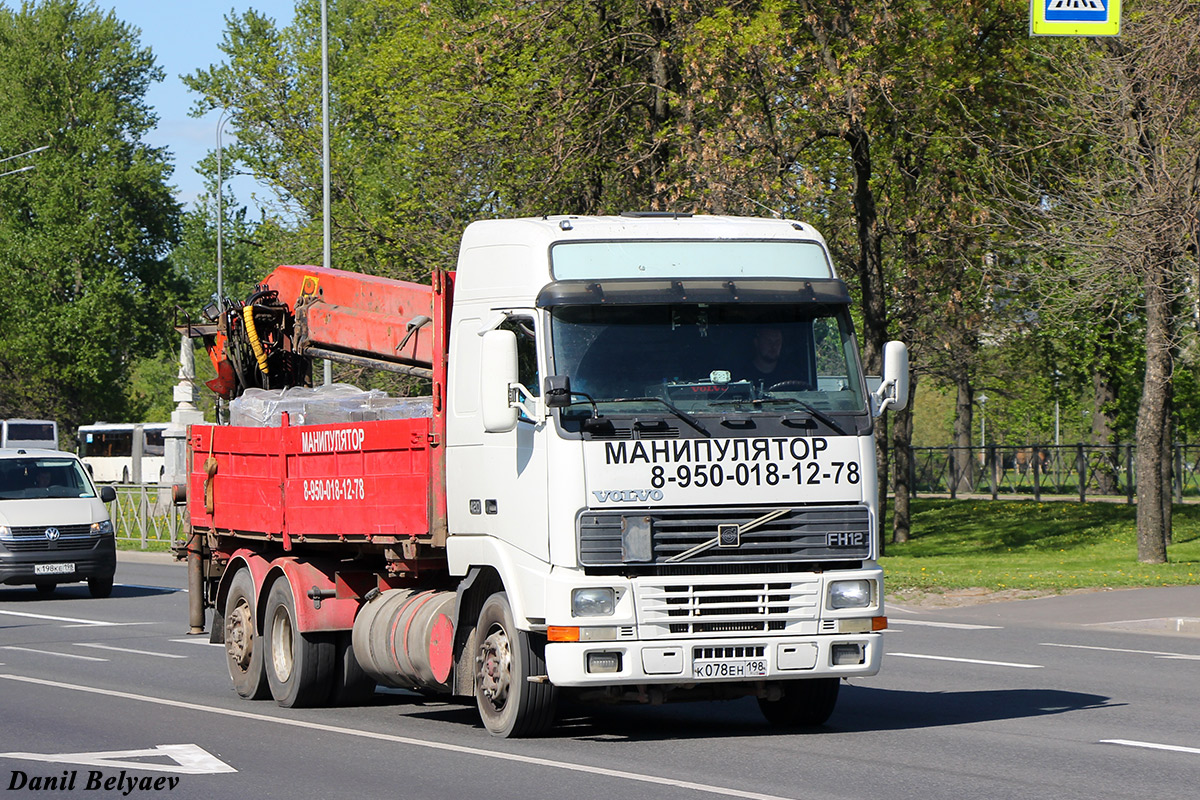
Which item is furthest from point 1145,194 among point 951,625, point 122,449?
point 122,449

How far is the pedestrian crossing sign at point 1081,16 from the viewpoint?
63.0ft

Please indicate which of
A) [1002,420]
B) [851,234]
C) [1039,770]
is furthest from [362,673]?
[1002,420]

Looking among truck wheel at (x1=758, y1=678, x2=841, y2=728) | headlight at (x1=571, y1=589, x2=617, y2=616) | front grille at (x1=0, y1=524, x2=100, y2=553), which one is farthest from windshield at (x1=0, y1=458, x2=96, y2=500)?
headlight at (x1=571, y1=589, x2=617, y2=616)

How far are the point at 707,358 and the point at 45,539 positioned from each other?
16287 mm

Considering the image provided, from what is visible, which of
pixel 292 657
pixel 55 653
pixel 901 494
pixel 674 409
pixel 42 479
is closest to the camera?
pixel 674 409

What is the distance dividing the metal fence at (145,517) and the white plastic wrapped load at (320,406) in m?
21.7

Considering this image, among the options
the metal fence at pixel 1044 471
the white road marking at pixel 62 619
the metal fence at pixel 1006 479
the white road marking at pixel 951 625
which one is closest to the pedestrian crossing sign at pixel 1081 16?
the white road marking at pixel 951 625

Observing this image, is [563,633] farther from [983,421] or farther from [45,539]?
[983,421]

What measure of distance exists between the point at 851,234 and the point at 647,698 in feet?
81.4

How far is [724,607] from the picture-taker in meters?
9.75

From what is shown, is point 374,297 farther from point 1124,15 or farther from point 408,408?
point 1124,15

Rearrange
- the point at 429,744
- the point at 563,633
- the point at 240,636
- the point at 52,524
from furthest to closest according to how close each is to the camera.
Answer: the point at 52,524
the point at 240,636
the point at 429,744
the point at 563,633

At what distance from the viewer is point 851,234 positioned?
33812 mm

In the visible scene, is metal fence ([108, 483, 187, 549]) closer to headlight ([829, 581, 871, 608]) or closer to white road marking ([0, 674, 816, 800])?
white road marking ([0, 674, 816, 800])
